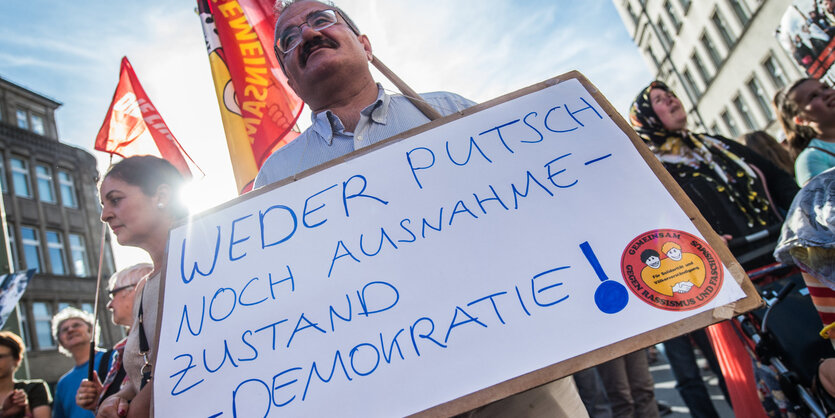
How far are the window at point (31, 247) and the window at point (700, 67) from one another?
1211 inches

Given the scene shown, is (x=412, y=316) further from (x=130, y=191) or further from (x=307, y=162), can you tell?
(x=130, y=191)

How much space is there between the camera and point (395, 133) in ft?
4.65

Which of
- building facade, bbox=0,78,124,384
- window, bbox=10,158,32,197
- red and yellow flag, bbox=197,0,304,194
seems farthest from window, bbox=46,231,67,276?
red and yellow flag, bbox=197,0,304,194

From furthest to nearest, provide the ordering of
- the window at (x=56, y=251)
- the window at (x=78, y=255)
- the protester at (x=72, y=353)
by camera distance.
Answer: the window at (x=78, y=255) → the window at (x=56, y=251) → the protester at (x=72, y=353)

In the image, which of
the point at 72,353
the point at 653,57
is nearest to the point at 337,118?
the point at 72,353

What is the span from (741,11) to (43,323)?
29.7 meters

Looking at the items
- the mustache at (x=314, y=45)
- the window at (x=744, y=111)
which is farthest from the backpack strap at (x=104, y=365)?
the window at (x=744, y=111)

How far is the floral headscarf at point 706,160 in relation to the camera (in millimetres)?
2459

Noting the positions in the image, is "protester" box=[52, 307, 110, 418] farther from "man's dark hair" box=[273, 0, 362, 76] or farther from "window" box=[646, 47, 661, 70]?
"window" box=[646, 47, 661, 70]

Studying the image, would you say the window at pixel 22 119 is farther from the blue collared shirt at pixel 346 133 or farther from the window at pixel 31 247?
the blue collared shirt at pixel 346 133

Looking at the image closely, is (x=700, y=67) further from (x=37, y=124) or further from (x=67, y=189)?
(x=37, y=124)

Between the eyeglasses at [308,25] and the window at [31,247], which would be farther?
the window at [31,247]

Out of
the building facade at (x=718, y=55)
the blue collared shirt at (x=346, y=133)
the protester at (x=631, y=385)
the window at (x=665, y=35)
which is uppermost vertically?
the window at (x=665, y=35)

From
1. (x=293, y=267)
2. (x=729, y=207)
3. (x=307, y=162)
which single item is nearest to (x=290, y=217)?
(x=293, y=267)
